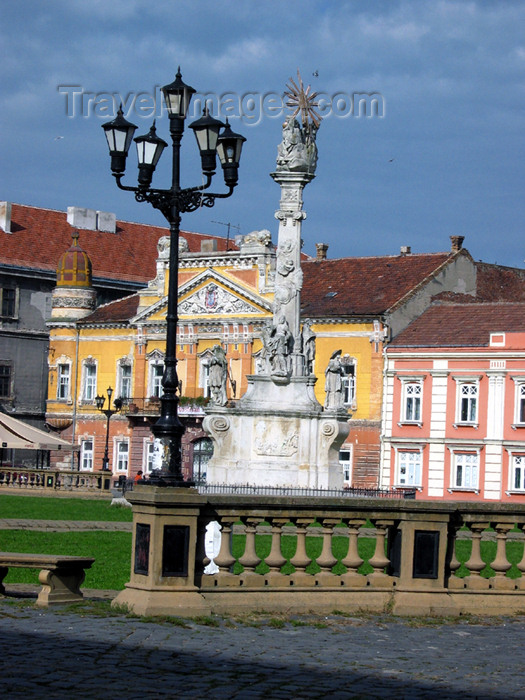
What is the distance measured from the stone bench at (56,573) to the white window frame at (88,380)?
2107 inches

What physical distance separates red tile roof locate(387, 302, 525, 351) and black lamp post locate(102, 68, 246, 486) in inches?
1398

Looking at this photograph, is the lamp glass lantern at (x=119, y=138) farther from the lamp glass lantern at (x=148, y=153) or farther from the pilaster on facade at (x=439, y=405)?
the pilaster on facade at (x=439, y=405)

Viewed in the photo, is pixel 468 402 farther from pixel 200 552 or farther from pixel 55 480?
pixel 200 552

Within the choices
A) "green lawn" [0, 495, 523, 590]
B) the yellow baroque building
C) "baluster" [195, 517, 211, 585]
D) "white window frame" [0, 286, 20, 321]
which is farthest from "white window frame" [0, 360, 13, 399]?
"baluster" [195, 517, 211, 585]

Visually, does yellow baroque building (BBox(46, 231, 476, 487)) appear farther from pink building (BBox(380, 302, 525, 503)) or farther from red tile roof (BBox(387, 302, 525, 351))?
pink building (BBox(380, 302, 525, 503))

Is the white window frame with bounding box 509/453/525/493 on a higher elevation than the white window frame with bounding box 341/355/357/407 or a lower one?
lower

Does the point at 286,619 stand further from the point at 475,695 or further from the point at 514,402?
the point at 514,402

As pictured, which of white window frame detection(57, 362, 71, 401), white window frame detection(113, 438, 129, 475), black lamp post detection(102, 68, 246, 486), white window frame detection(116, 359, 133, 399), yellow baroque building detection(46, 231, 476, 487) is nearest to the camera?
black lamp post detection(102, 68, 246, 486)

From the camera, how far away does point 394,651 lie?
11.3 metres

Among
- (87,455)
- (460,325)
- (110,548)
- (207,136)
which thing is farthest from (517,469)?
(207,136)

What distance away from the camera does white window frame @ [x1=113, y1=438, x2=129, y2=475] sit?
210 feet

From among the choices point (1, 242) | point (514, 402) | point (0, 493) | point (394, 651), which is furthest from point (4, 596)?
point (1, 242)

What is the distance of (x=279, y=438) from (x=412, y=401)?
18324 millimetres

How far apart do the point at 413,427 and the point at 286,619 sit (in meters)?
42.0
